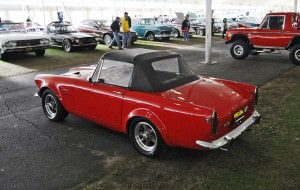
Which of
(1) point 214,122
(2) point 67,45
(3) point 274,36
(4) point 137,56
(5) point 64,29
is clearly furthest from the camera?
(5) point 64,29

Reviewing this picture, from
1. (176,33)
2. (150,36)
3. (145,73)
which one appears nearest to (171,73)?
(145,73)

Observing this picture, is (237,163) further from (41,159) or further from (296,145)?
(41,159)

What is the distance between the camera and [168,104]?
3637 mm

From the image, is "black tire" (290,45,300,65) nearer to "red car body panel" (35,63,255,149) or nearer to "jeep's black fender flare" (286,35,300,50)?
"jeep's black fender flare" (286,35,300,50)

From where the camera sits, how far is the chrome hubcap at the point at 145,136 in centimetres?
394

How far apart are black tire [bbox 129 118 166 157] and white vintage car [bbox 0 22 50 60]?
31.7 feet

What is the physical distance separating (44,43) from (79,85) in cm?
924

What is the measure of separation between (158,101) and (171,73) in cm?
81

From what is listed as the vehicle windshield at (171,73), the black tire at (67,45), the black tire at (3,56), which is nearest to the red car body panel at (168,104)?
the vehicle windshield at (171,73)

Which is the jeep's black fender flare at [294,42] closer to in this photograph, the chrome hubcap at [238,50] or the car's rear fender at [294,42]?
the car's rear fender at [294,42]

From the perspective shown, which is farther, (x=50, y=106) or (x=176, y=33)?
(x=176, y=33)

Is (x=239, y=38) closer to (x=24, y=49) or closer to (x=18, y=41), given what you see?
(x=24, y=49)

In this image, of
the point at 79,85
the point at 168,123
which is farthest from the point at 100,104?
the point at 168,123

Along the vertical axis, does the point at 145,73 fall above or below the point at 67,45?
above
